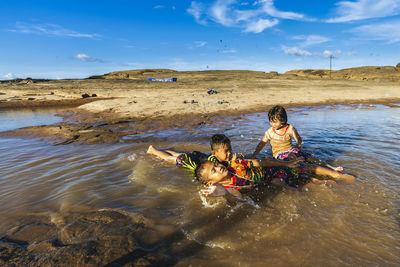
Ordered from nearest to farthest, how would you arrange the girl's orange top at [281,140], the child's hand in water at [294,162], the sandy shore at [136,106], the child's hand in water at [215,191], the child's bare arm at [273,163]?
the child's hand in water at [215,191]
the child's bare arm at [273,163]
the child's hand in water at [294,162]
the girl's orange top at [281,140]
the sandy shore at [136,106]

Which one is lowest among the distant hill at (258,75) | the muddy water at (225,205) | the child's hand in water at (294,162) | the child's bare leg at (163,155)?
the muddy water at (225,205)

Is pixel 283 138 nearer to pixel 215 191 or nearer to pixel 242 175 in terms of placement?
pixel 242 175

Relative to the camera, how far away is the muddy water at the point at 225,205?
2223 mm

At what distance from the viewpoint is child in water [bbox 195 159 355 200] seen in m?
3.27

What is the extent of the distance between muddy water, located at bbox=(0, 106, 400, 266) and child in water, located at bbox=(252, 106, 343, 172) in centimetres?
82

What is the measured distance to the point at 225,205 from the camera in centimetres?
321

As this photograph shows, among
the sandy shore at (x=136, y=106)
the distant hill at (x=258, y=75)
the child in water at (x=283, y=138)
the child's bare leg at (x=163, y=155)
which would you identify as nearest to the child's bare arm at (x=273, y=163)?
the child in water at (x=283, y=138)

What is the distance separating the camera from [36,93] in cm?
1883

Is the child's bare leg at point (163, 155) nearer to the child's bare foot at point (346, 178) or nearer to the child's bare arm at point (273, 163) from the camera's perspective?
the child's bare arm at point (273, 163)

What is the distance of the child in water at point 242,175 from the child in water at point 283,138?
35 centimetres

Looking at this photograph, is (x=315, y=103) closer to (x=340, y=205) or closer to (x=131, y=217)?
(x=340, y=205)

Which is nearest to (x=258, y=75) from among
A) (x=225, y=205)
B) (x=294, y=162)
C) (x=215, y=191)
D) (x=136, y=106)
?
(x=136, y=106)

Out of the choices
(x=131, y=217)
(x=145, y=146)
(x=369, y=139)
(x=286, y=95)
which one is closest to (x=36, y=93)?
(x=145, y=146)

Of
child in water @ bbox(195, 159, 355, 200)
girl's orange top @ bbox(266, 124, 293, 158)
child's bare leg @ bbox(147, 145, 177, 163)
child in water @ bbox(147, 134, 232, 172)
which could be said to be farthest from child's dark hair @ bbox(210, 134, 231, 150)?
child's bare leg @ bbox(147, 145, 177, 163)
